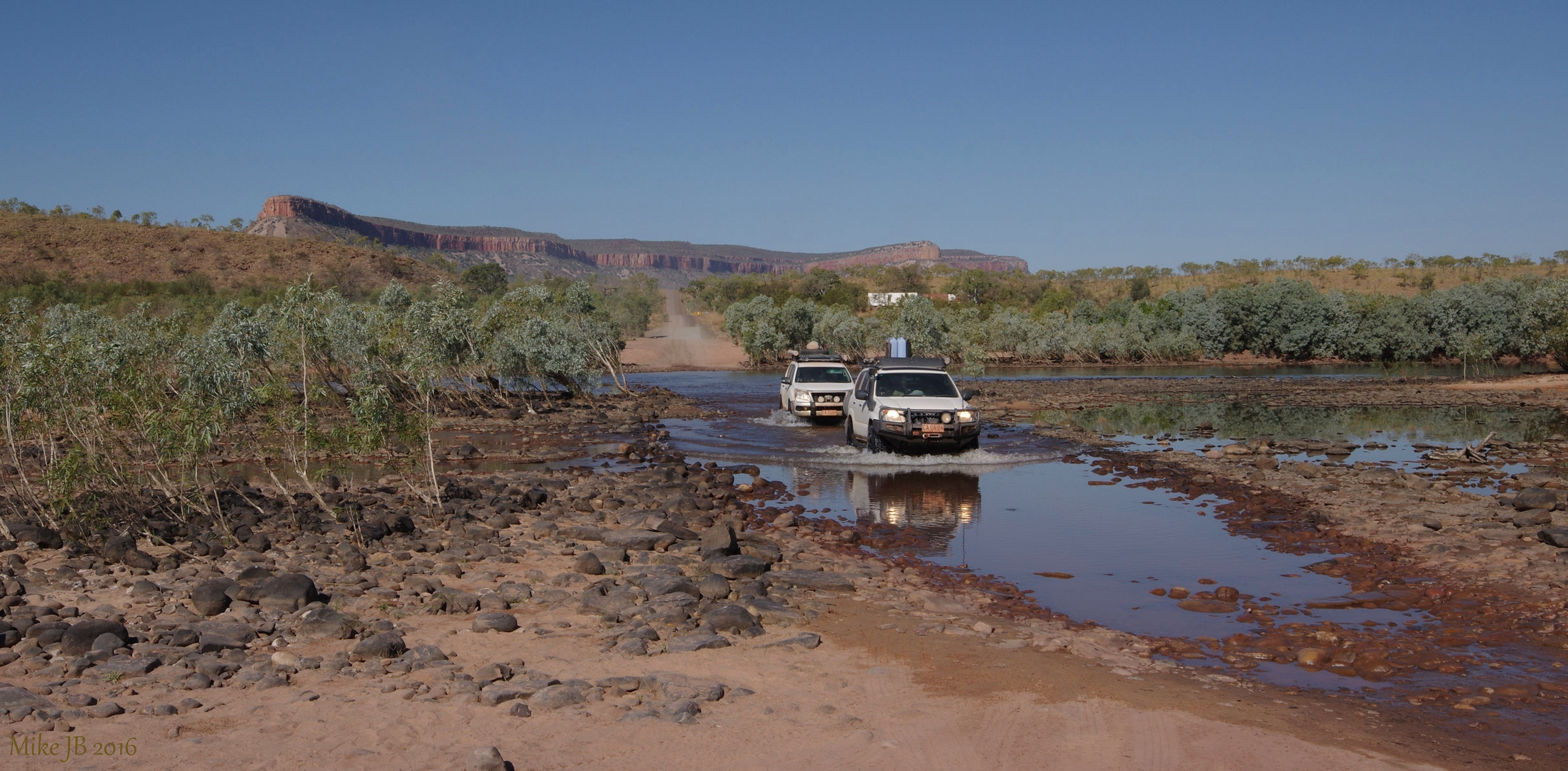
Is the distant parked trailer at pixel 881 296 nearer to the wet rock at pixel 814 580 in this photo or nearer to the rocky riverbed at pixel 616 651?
the rocky riverbed at pixel 616 651

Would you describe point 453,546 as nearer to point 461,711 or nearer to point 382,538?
point 382,538

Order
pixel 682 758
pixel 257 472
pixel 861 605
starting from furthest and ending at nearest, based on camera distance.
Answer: pixel 257 472 → pixel 861 605 → pixel 682 758

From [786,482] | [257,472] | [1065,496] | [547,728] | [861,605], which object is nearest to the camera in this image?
[547,728]

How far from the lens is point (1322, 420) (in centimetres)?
3048

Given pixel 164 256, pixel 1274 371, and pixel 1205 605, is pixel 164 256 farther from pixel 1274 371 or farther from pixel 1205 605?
pixel 1205 605

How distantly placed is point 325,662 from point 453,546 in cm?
431

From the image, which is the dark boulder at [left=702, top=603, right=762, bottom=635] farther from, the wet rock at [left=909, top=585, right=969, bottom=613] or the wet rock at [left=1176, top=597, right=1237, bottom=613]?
the wet rock at [left=1176, top=597, right=1237, bottom=613]

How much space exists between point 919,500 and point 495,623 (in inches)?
338

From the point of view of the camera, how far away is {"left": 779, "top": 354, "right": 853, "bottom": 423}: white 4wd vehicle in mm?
27422

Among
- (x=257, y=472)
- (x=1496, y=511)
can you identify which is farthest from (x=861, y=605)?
(x=257, y=472)

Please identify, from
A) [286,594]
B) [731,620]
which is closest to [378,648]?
[286,594]

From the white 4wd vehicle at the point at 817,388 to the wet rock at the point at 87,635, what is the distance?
65.7ft

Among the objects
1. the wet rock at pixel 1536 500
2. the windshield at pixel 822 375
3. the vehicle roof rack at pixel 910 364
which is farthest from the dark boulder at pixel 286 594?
the windshield at pixel 822 375

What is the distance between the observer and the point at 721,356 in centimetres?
7775
